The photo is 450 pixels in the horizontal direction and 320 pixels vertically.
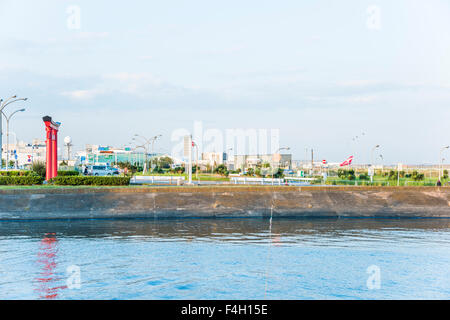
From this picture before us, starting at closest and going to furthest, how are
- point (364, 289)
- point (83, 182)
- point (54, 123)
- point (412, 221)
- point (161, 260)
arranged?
point (364, 289) < point (161, 260) < point (412, 221) < point (83, 182) < point (54, 123)

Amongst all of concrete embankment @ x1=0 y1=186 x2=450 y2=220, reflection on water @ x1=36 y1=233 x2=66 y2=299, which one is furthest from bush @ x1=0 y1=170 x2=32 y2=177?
reflection on water @ x1=36 y1=233 x2=66 y2=299

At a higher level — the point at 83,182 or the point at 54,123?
the point at 54,123

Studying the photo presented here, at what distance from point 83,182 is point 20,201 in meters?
7.83

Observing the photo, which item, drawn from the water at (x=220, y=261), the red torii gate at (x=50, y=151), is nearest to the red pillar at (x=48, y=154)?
the red torii gate at (x=50, y=151)

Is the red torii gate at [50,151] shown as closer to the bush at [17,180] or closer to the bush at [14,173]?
the bush at [14,173]

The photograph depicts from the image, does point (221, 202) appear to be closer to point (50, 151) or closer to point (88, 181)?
point (88, 181)

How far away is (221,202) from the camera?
37.9 meters

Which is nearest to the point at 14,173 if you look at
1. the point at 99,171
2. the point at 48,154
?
the point at 48,154

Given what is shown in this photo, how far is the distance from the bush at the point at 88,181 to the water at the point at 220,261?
9475mm

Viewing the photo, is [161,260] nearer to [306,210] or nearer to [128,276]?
[128,276]
